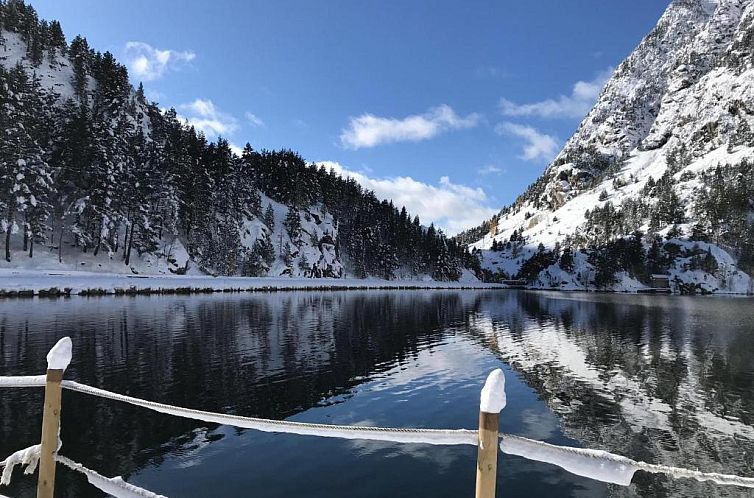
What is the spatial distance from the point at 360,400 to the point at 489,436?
51.2 feet

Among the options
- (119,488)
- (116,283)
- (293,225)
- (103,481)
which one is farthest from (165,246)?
(119,488)

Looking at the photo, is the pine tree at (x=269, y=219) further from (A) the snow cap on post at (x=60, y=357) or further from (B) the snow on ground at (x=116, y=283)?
(A) the snow cap on post at (x=60, y=357)

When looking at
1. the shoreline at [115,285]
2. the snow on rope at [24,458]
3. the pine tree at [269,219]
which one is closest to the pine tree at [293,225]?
the pine tree at [269,219]

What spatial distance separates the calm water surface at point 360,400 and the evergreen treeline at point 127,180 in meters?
45.7

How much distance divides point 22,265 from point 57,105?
5246 centimetres

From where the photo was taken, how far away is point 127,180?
289 feet

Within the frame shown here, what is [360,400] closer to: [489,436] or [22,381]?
[22,381]

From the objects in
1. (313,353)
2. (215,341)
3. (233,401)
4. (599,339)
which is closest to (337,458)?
(233,401)

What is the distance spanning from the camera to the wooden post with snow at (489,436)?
388cm

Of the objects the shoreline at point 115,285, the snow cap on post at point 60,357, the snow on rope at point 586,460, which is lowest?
the shoreline at point 115,285

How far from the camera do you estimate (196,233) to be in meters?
103

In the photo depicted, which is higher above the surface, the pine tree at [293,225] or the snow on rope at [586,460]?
the pine tree at [293,225]

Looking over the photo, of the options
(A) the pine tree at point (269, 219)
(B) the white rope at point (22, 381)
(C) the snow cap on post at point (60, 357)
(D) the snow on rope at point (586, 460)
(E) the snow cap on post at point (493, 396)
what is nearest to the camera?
(E) the snow cap on post at point (493, 396)

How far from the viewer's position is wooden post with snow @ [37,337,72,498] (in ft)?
18.8
